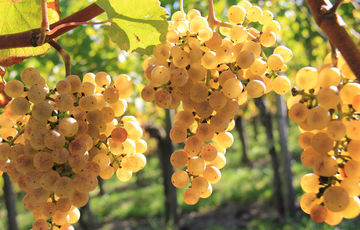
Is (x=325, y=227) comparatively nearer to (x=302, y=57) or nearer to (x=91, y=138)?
(x=91, y=138)

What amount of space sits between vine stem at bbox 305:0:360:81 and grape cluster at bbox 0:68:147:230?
0.41m

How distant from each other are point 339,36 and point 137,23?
1.44 feet

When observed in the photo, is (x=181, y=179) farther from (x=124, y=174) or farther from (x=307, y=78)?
(x=307, y=78)

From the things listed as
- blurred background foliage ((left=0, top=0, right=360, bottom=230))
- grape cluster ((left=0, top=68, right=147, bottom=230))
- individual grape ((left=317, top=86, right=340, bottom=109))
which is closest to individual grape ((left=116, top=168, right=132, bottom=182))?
grape cluster ((left=0, top=68, right=147, bottom=230))

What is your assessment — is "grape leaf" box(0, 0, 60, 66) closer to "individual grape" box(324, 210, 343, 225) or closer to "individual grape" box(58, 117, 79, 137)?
"individual grape" box(58, 117, 79, 137)

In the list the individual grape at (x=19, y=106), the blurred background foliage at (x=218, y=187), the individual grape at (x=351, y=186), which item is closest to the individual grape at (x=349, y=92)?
the individual grape at (x=351, y=186)

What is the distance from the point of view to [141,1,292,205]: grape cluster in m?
0.63

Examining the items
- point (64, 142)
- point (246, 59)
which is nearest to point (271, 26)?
point (246, 59)

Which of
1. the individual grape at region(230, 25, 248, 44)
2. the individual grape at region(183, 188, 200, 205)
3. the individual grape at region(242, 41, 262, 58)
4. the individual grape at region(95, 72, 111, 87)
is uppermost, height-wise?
the individual grape at region(230, 25, 248, 44)

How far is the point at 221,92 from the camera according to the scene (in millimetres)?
649

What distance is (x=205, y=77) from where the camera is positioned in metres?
0.67

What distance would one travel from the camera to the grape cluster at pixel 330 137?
48cm

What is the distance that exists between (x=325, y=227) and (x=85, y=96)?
3.77 m

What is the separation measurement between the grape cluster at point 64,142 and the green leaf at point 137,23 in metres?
0.10
